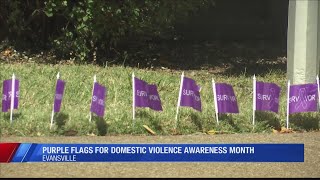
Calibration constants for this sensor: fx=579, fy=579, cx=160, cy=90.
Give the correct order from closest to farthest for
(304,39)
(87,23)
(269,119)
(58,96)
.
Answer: (58,96)
(269,119)
(304,39)
(87,23)

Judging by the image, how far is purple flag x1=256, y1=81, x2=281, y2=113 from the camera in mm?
7902

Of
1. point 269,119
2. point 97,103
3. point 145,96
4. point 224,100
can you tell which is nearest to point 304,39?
point 269,119

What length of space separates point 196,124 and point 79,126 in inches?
62.0

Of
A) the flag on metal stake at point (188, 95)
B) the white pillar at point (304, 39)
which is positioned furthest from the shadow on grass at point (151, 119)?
the white pillar at point (304, 39)

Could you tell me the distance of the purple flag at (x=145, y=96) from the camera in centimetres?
757

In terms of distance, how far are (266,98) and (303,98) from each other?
1.79 feet

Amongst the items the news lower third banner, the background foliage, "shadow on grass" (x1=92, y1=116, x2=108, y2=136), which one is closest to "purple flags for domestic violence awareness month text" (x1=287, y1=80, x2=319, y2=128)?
the news lower third banner

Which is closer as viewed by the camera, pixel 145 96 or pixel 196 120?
pixel 145 96

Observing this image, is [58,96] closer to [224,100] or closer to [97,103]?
[97,103]

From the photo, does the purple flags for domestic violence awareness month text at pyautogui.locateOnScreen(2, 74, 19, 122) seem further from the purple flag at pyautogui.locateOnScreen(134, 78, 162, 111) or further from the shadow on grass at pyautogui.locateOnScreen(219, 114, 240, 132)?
the shadow on grass at pyautogui.locateOnScreen(219, 114, 240, 132)

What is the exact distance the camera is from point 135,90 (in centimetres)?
755

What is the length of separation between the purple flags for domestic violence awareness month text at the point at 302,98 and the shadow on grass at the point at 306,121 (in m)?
0.24

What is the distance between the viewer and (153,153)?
20.4 feet

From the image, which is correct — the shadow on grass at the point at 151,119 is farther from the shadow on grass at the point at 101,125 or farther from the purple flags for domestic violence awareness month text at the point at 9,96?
the purple flags for domestic violence awareness month text at the point at 9,96
